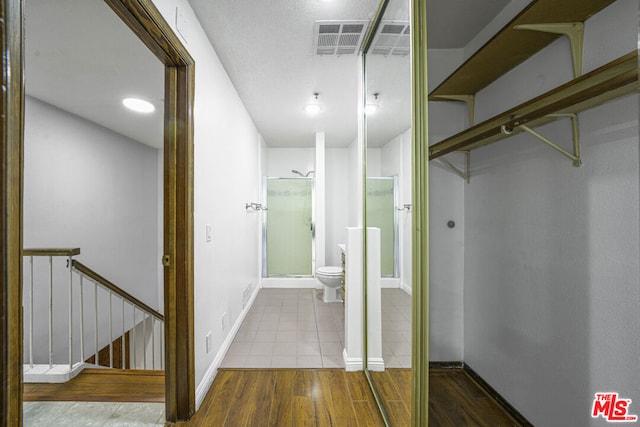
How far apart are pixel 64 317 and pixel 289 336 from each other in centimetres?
217

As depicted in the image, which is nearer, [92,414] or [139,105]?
[92,414]

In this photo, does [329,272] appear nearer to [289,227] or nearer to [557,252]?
[289,227]

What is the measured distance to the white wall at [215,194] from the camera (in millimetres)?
1738

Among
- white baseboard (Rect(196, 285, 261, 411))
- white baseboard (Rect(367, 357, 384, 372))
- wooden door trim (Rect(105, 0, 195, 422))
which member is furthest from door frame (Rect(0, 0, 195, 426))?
white baseboard (Rect(367, 357, 384, 372))

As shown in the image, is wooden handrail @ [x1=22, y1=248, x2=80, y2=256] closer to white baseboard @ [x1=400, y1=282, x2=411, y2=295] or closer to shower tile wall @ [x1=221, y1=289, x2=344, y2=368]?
shower tile wall @ [x1=221, y1=289, x2=344, y2=368]

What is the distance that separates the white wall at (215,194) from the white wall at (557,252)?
1.58 metres

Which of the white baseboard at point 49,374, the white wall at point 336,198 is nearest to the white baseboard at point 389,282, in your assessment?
the white baseboard at point 49,374

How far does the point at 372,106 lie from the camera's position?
1.90 m

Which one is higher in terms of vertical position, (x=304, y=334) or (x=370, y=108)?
(x=370, y=108)

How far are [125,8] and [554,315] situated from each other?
2.17m

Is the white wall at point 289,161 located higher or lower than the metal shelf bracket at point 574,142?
higher

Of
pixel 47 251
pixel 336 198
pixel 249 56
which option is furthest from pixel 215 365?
pixel 336 198

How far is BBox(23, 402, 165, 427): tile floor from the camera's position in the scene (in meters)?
1.58

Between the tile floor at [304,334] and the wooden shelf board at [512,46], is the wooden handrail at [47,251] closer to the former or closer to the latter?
the tile floor at [304,334]
